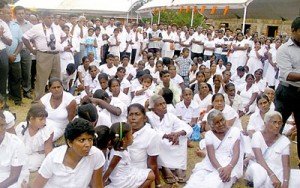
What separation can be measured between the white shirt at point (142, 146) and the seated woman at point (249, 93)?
3.37 m

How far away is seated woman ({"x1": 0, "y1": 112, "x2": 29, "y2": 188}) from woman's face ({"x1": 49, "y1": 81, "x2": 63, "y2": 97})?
1462 millimetres

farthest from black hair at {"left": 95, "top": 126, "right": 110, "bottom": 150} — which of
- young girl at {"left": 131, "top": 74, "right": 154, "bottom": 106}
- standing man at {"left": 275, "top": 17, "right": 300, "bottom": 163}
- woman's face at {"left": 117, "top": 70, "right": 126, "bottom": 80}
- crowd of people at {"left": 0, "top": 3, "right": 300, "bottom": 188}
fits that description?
woman's face at {"left": 117, "top": 70, "right": 126, "bottom": 80}

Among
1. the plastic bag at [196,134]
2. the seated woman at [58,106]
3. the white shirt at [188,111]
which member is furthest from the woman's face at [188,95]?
the seated woman at [58,106]

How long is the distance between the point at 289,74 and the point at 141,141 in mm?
1535

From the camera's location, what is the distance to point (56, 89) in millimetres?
4348

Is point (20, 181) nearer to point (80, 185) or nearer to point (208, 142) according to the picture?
point (80, 185)

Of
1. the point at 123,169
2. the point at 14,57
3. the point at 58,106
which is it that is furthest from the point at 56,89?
the point at 14,57

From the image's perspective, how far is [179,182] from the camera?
3.86 m

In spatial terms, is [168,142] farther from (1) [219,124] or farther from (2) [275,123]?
(2) [275,123]

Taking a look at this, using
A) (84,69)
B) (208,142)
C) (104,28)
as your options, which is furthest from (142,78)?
(104,28)

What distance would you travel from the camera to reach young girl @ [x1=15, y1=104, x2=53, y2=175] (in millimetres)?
3548

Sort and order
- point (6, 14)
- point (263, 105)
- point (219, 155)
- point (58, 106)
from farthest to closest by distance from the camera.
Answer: point (6, 14) < point (58, 106) < point (263, 105) < point (219, 155)

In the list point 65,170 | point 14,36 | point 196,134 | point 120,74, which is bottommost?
point 196,134

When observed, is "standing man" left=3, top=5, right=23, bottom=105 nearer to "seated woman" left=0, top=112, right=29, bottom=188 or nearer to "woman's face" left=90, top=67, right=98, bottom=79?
"woman's face" left=90, top=67, right=98, bottom=79
